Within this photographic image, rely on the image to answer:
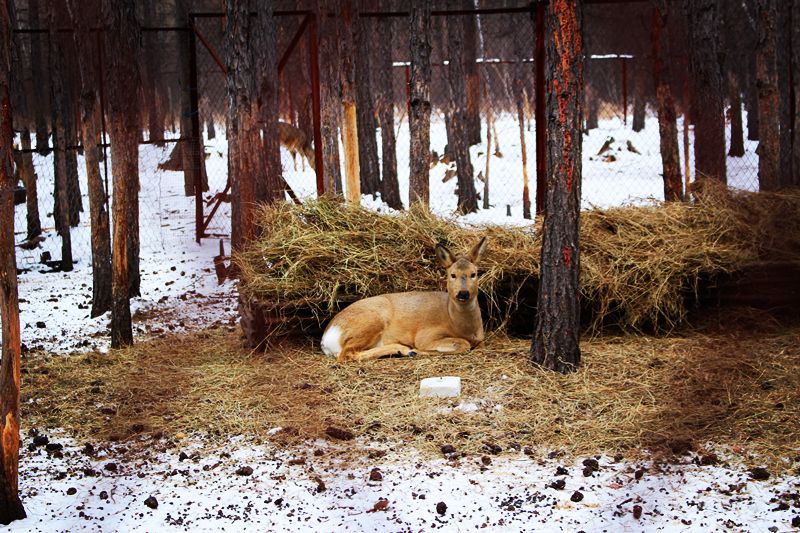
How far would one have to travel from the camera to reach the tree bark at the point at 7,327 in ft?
12.0

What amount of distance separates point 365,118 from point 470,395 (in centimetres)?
1050

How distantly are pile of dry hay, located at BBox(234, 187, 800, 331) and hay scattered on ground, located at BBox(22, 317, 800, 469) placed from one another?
47cm

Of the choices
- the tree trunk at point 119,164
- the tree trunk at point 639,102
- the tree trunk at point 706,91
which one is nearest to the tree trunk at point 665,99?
the tree trunk at point 706,91

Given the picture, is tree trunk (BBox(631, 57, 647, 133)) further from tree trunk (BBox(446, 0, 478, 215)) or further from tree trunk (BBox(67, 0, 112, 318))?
tree trunk (BBox(67, 0, 112, 318))

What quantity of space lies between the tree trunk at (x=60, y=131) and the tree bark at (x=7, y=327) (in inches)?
324

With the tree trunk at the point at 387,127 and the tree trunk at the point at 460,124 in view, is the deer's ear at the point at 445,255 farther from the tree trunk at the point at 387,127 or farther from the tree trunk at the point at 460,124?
the tree trunk at the point at 460,124

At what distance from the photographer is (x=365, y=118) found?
14984 millimetres

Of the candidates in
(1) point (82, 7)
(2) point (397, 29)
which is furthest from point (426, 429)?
(2) point (397, 29)

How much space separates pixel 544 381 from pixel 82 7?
6361 millimetres

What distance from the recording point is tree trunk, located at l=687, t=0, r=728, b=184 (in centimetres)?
987

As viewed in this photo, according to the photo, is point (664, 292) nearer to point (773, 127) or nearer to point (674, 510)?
point (674, 510)

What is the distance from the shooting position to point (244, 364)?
650cm

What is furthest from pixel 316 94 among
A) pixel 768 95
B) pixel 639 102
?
pixel 639 102

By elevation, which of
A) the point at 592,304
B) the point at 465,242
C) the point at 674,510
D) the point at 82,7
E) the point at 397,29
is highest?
the point at 397,29
